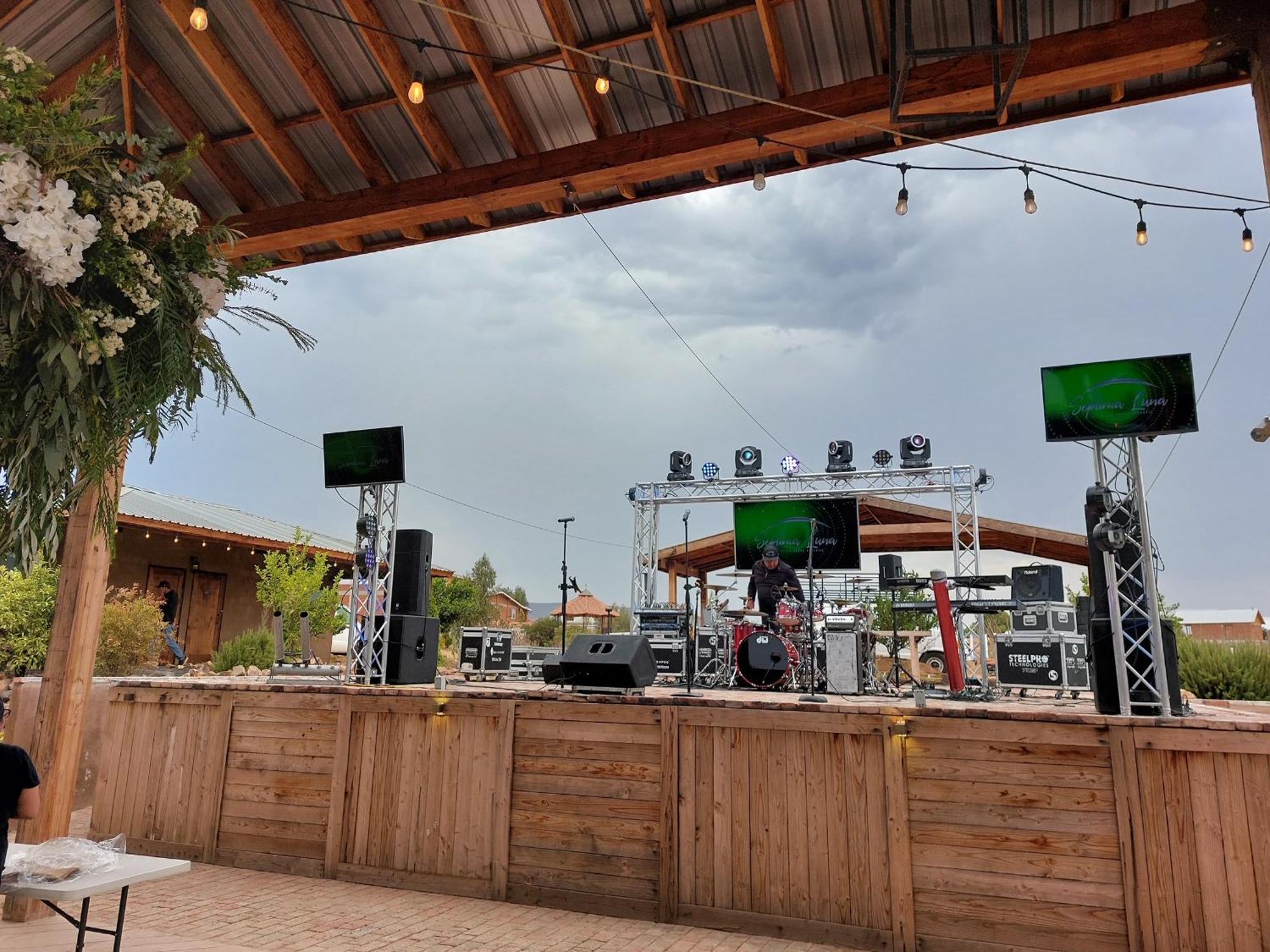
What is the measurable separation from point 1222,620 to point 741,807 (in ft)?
115

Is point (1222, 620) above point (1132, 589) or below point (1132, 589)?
above

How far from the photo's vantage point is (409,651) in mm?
6984

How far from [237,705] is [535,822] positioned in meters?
2.51

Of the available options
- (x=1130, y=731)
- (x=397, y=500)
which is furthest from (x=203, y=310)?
(x=397, y=500)

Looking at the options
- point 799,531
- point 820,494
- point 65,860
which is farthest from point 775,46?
point 820,494

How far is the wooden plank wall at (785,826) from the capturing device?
A: 4.31 m

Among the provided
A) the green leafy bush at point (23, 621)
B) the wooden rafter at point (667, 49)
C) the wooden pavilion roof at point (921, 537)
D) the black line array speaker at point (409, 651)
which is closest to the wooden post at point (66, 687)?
the black line array speaker at point (409, 651)

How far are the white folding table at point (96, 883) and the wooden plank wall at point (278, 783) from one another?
91.1 inches

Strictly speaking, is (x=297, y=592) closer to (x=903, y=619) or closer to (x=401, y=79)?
(x=401, y=79)

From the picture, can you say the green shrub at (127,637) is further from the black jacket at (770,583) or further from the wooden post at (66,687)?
the black jacket at (770,583)

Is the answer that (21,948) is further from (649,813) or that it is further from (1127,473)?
(1127,473)

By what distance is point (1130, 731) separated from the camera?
4039 millimetres

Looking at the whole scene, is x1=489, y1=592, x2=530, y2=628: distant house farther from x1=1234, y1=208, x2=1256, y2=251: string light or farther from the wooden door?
x1=1234, y1=208, x2=1256, y2=251: string light

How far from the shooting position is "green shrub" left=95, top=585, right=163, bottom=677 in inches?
363
